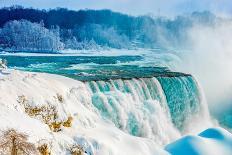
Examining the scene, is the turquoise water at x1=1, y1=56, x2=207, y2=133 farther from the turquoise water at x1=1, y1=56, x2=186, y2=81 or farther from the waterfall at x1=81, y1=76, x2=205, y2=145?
the turquoise water at x1=1, y1=56, x2=186, y2=81

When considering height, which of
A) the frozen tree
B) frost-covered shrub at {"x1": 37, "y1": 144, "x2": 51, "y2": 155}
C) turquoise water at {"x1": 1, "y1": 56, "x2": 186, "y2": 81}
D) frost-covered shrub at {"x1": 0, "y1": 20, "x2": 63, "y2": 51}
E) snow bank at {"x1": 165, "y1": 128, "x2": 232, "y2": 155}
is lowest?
frost-covered shrub at {"x1": 0, "y1": 20, "x2": 63, "y2": 51}

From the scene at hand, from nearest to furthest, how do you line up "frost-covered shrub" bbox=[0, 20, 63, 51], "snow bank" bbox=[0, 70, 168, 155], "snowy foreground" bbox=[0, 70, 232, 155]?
"snow bank" bbox=[0, 70, 168, 155] < "snowy foreground" bbox=[0, 70, 232, 155] < "frost-covered shrub" bbox=[0, 20, 63, 51]

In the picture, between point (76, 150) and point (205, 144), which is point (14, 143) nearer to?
point (76, 150)

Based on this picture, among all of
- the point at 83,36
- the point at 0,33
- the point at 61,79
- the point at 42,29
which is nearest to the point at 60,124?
the point at 61,79

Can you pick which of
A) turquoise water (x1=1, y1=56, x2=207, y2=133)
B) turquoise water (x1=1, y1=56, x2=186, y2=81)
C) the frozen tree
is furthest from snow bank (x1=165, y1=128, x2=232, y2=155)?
turquoise water (x1=1, y1=56, x2=186, y2=81)

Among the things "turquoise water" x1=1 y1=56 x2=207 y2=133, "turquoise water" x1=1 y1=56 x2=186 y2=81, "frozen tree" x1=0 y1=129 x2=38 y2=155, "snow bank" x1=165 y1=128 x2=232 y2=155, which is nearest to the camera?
"frozen tree" x1=0 y1=129 x2=38 y2=155

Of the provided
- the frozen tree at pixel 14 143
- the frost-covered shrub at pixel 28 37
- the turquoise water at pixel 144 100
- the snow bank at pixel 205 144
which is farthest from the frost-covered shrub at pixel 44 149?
the frost-covered shrub at pixel 28 37

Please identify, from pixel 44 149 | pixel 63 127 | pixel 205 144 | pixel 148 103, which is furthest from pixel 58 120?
pixel 148 103

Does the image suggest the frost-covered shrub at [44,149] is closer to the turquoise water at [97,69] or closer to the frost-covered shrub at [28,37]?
the turquoise water at [97,69]
